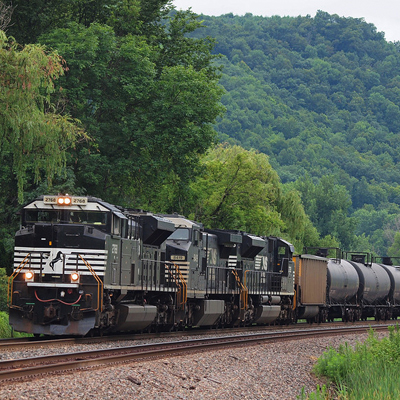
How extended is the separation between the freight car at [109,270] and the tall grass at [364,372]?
610 cm

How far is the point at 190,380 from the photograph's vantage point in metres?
13.7

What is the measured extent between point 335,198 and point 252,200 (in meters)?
82.8

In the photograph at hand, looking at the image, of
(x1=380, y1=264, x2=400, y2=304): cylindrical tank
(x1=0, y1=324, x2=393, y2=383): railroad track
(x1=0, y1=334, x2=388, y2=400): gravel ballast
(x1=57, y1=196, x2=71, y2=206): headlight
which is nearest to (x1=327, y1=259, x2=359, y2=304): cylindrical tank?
(x1=380, y1=264, x2=400, y2=304): cylindrical tank

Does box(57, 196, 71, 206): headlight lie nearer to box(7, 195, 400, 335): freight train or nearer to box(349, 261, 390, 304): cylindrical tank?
box(7, 195, 400, 335): freight train

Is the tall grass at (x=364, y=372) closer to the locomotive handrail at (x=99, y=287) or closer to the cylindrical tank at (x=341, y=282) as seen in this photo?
the locomotive handrail at (x=99, y=287)

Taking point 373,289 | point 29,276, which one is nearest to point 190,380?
point 29,276

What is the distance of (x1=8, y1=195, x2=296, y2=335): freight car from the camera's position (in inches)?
739

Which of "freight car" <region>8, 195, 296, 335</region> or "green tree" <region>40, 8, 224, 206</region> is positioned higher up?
"green tree" <region>40, 8, 224, 206</region>

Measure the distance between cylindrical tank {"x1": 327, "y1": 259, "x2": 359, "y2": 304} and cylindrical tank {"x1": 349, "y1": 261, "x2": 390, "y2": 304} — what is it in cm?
71

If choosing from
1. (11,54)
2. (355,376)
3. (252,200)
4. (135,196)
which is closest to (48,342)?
(355,376)

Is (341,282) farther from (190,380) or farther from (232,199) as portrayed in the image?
(190,380)

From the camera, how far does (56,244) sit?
750 inches

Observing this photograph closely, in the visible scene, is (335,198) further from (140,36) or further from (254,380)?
(254,380)

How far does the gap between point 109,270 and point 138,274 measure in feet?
7.56
